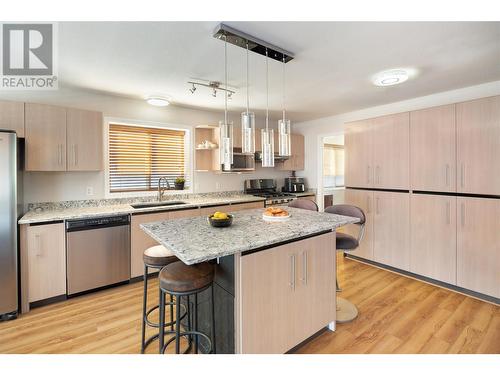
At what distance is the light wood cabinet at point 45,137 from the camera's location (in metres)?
2.65

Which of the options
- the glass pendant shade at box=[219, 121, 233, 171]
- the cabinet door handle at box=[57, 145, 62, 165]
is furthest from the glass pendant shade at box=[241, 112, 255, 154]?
the cabinet door handle at box=[57, 145, 62, 165]

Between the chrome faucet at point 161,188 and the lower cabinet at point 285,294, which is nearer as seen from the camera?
the lower cabinet at point 285,294

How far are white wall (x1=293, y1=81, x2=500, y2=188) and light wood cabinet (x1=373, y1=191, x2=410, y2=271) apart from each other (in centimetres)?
133

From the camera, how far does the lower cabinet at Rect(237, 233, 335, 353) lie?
1545 mm


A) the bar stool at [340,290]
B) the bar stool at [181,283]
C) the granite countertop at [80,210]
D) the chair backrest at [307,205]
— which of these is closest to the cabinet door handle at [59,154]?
the granite countertop at [80,210]

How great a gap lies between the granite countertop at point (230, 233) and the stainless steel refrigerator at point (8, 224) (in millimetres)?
1401

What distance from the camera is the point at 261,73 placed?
262 centimetres

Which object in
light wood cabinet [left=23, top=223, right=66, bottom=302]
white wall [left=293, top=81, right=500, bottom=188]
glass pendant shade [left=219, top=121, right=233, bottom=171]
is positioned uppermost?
white wall [left=293, top=81, right=500, bottom=188]

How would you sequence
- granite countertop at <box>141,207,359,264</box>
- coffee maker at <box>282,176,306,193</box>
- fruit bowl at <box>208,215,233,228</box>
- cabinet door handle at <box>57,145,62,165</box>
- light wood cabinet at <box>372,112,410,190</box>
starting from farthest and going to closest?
coffee maker at <box>282,176,306,193</box> → light wood cabinet at <box>372,112,410,190</box> → cabinet door handle at <box>57,145,62,165</box> → fruit bowl at <box>208,215,233,228</box> → granite countertop at <box>141,207,359,264</box>

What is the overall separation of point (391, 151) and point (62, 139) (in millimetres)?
4065

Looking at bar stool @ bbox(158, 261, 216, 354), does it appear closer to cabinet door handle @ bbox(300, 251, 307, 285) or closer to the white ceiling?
cabinet door handle @ bbox(300, 251, 307, 285)

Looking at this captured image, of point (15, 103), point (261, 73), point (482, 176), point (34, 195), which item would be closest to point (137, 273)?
point (34, 195)

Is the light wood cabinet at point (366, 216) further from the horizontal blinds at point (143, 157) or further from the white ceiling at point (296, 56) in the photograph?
the horizontal blinds at point (143, 157)

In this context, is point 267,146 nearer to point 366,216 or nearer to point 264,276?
point 264,276
